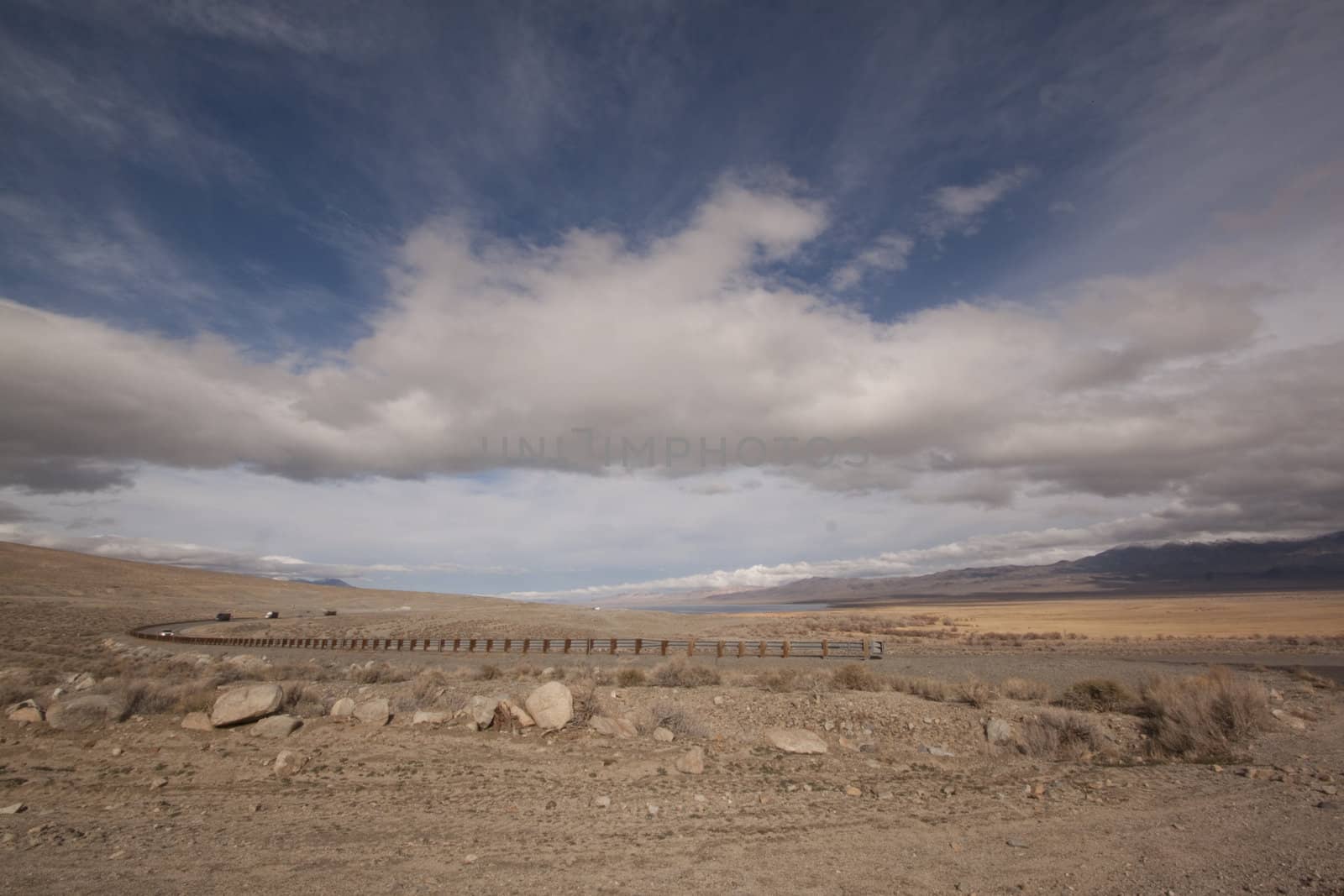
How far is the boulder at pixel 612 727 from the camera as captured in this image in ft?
41.1

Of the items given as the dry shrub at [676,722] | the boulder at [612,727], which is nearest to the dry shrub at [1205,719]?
the dry shrub at [676,722]

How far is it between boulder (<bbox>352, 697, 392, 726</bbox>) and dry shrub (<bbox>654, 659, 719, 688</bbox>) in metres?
7.96

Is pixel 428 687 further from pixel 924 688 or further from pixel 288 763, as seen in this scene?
pixel 924 688

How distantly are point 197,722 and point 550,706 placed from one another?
243 inches

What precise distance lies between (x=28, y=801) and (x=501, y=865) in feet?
20.7

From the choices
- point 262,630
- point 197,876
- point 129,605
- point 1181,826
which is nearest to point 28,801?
point 197,876

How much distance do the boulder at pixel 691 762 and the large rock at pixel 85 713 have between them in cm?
1034

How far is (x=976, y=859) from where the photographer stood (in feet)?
23.6

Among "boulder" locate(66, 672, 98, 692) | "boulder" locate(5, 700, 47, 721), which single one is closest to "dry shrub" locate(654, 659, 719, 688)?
"boulder" locate(5, 700, 47, 721)

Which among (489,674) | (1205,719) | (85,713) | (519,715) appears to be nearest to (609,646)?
(489,674)

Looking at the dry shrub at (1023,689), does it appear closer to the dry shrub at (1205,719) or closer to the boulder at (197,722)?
the dry shrub at (1205,719)

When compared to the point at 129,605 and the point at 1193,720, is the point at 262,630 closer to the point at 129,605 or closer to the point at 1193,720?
the point at 129,605

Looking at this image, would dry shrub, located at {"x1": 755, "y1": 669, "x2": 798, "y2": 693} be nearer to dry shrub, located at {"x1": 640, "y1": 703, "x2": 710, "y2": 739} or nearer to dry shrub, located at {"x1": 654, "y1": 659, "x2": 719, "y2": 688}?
dry shrub, located at {"x1": 654, "y1": 659, "x2": 719, "y2": 688}

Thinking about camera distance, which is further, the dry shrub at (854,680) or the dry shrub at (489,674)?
the dry shrub at (489,674)
